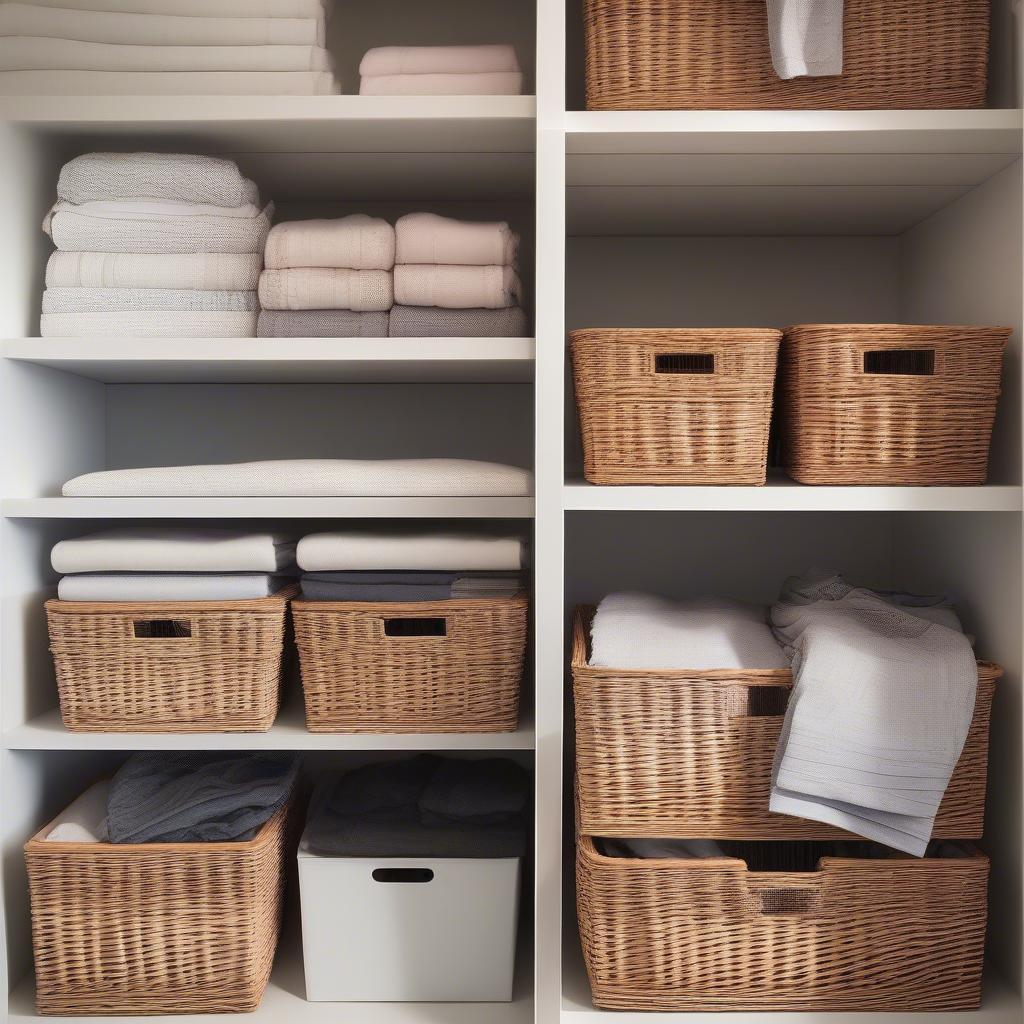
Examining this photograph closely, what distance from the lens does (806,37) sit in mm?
1187

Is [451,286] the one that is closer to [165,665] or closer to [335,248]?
[335,248]


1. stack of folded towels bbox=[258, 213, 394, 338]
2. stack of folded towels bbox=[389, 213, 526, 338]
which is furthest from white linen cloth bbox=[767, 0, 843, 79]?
stack of folded towels bbox=[258, 213, 394, 338]

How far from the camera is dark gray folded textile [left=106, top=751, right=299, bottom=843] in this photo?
4.26ft

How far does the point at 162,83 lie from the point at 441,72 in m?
0.38

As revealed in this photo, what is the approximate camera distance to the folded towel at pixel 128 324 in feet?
4.38

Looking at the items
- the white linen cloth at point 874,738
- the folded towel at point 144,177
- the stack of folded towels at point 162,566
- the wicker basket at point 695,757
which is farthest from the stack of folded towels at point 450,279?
the white linen cloth at point 874,738

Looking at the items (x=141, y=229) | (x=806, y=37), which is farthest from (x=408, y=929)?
(x=806, y=37)

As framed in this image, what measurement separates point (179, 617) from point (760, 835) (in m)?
0.81

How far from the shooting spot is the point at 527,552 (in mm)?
1424

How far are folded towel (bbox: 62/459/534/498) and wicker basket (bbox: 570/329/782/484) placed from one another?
16cm

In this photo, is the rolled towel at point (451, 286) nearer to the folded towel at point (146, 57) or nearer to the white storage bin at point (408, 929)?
the folded towel at point (146, 57)

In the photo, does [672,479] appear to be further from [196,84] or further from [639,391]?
[196,84]

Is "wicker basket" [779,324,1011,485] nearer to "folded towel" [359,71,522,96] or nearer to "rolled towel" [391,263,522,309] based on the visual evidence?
"rolled towel" [391,263,522,309]

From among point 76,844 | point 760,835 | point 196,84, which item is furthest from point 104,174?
point 760,835
